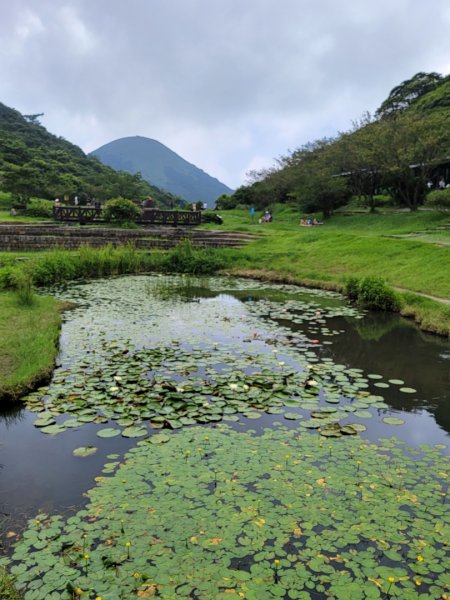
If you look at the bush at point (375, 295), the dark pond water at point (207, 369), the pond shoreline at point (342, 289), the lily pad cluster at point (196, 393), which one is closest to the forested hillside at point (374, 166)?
the pond shoreline at point (342, 289)

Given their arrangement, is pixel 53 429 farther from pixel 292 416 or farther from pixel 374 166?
pixel 374 166

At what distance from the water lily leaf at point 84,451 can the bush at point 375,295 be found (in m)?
10.1

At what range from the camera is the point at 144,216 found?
30547 millimetres

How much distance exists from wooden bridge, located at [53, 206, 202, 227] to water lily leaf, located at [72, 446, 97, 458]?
82.6ft

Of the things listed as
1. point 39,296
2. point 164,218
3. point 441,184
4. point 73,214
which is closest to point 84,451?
point 39,296

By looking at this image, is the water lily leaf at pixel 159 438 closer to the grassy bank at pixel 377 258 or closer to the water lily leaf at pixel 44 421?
the water lily leaf at pixel 44 421

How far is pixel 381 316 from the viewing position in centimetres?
1264

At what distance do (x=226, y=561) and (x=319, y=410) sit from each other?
312cm

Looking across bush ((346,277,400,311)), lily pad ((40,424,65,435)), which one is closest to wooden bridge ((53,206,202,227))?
bush ((346,277,400,311))

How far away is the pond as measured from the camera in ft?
11.4

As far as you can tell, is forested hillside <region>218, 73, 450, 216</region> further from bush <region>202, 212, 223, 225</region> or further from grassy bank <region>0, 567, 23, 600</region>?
grassy bank <region>0, 567, 23, 600</region>

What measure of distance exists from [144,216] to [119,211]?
7.45ft

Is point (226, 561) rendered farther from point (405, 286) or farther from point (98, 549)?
point (405, 286)

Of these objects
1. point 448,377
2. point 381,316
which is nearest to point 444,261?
point 381,316
